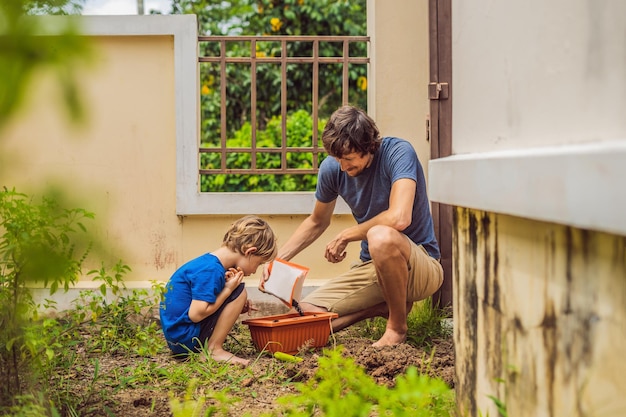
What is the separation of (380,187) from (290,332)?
989 mm

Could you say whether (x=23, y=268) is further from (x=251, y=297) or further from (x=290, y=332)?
(x=251, y=297)

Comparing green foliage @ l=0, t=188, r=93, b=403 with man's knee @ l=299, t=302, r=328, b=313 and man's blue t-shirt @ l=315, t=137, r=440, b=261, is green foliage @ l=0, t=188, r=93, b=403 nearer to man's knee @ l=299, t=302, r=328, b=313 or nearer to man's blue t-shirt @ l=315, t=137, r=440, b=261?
man's knee @ l=299, t=302, r=328, b=313

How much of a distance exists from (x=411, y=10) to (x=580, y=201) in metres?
3.82

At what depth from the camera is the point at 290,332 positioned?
4160 mm

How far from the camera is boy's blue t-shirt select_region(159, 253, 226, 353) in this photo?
13.2 feet

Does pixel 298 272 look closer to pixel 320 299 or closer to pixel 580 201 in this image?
pixel 320 299

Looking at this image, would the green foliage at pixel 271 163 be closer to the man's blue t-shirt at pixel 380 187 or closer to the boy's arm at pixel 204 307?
the man's blue t-shirt at pixel 380 187

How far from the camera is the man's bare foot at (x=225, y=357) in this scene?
156 inches

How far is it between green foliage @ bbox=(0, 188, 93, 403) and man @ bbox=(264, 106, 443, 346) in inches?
75.1

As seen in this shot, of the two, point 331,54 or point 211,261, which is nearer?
point 211,261

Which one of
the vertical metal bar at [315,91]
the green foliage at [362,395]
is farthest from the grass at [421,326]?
the green foliage at [362,395]

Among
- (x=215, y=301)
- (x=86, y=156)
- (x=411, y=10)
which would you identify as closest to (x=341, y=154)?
(x=215, y=301)

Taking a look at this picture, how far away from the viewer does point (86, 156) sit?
534 centimetres

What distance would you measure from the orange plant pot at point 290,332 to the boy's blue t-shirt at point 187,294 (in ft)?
0.96
